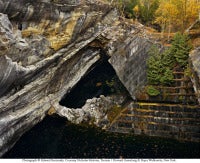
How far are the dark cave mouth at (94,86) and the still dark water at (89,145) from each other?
446 centimetres

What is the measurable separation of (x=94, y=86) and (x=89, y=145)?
10712mm

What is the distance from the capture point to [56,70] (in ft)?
105

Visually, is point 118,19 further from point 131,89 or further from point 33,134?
point 33,134

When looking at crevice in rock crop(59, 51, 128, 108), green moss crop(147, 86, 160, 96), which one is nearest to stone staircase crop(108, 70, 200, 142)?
green moss crop(147, 86, 160, 96)

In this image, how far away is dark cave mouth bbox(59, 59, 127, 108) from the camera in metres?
36.7

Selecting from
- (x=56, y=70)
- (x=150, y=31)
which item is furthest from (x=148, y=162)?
→ (x=150, y=31)

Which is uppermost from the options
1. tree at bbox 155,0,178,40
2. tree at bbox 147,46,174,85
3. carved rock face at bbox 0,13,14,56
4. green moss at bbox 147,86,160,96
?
carved rock face at bbox 0,13,14,56

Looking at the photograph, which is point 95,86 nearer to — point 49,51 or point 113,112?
point 113,112

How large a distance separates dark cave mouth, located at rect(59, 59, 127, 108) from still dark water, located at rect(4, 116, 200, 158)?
446 centimetres

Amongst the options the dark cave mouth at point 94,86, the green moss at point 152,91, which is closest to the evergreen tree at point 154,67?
the green moss at point 152,91

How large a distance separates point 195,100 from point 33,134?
16.5 meters

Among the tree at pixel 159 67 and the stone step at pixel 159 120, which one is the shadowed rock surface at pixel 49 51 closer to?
the tree at pixel 159 67

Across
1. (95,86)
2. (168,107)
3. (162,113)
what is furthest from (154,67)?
(95,86)

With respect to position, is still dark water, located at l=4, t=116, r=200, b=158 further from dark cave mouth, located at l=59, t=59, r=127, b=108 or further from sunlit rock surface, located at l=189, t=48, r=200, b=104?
sunlit rock surface, located at l=189, t=48, r=200, b=104
